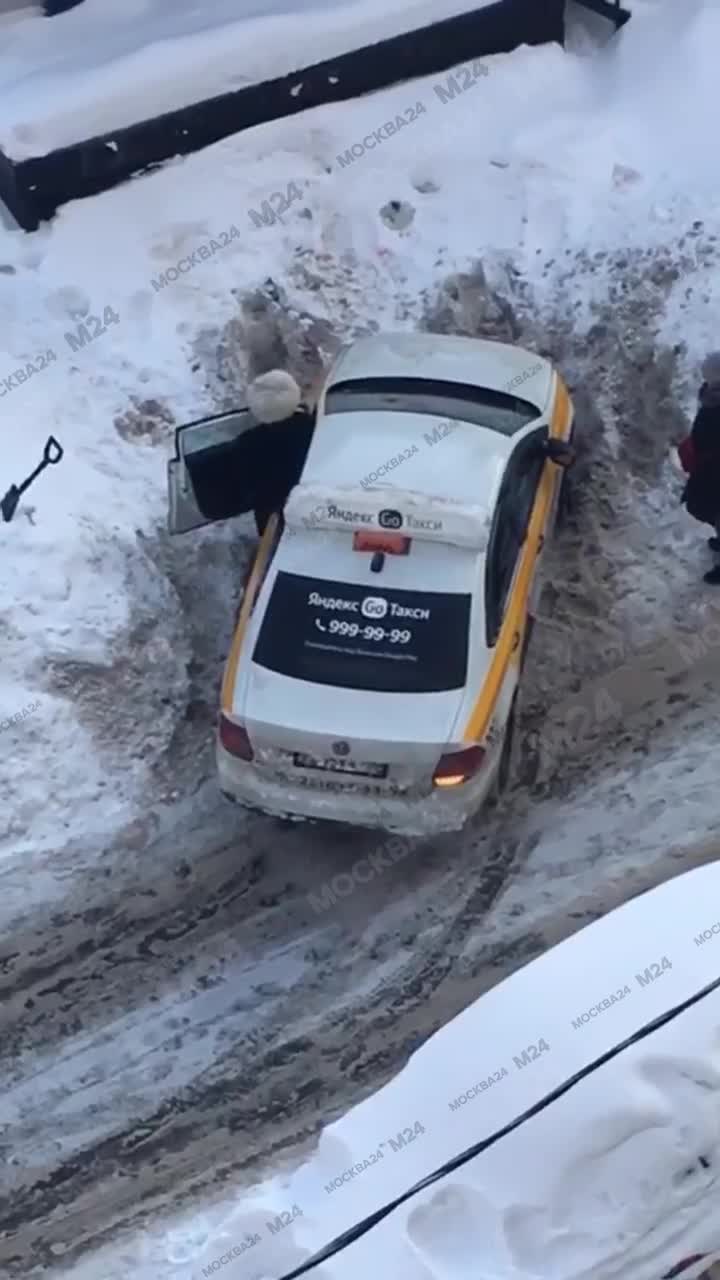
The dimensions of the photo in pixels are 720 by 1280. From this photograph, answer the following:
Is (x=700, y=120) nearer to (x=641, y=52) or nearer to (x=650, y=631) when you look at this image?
(x=641, y=52)

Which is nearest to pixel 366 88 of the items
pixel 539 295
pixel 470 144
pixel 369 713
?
pixel 470 144

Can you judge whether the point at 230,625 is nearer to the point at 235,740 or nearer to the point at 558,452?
the point at 235,740

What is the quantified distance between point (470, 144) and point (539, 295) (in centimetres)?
152

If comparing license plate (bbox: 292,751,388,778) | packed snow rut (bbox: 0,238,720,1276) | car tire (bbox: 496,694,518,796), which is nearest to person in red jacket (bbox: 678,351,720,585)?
packed snow rut (bbox: 0,238,720,1276)

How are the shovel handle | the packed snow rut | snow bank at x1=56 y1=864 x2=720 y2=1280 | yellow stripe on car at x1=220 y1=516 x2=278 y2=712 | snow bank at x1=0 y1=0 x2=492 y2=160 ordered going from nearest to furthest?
snow bank at x1=56 y1=864 x2=720 y2=1280 < the packed snow rut < yellow stripe on car at x1=220 y1=516 x2=278 y2=712 < the shovel handle < snow bank at x1=0 y1=0 x2=492 y2=160

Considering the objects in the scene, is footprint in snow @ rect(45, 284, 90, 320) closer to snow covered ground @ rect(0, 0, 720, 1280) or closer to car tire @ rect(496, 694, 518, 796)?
snow covered ground @ rect(0, 0, 720, 1280)

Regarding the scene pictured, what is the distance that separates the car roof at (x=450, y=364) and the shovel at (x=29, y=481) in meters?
1.96

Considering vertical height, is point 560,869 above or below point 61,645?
below

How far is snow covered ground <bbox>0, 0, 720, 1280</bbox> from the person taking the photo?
7945 millimetres

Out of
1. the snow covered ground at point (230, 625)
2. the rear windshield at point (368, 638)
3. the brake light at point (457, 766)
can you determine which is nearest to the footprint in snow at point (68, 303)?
the snow covered ground at point (230, 625)

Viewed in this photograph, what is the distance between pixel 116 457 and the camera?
396 inches

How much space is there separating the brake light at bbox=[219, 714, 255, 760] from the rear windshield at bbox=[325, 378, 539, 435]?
2.14m

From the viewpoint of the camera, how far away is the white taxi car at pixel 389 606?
7914mm

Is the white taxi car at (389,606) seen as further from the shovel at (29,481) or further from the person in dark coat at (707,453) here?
the shovel at (29,481)
